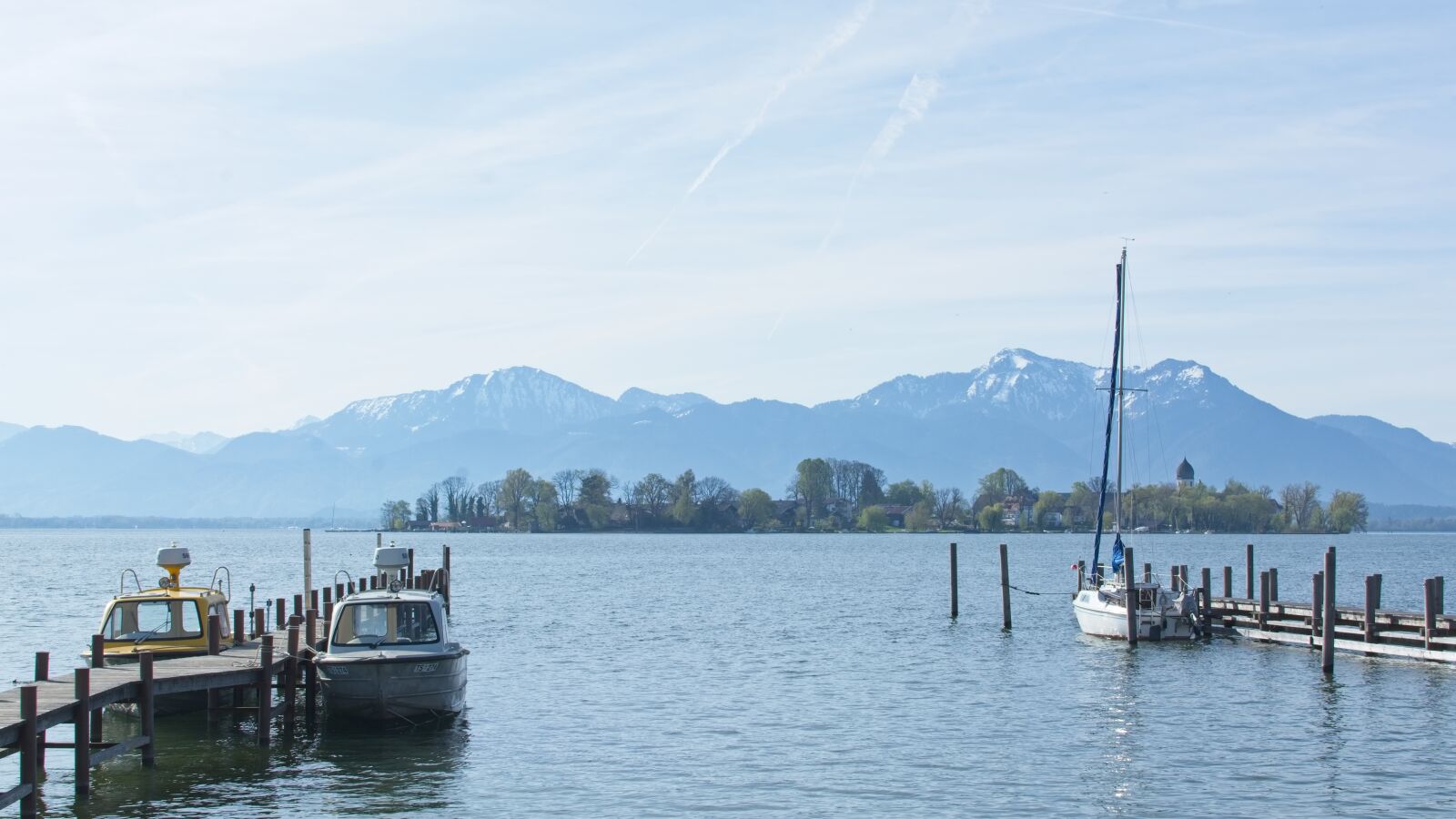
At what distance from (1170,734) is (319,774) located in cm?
1951

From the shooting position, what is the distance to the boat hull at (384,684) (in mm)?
33781

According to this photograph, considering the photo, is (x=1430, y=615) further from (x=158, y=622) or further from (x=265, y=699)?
(x=158, y=622)

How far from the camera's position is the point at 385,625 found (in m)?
35.0

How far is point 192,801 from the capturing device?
2842cm

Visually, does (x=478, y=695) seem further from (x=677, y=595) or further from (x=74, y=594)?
(x=74, y=594)

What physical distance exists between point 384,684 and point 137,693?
5983mm

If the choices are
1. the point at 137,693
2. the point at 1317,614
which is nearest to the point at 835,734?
the point at 137,693

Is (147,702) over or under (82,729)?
over

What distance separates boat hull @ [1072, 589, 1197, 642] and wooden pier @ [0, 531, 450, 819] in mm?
29030

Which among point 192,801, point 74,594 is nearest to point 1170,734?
point 192,801

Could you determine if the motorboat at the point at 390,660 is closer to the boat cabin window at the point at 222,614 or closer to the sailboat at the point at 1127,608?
the boat cabin window at the point at 222,614

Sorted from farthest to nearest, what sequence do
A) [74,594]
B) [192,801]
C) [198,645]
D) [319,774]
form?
1. [74,594]
2. [198,645]
3. [319,774]
4. [192,801]

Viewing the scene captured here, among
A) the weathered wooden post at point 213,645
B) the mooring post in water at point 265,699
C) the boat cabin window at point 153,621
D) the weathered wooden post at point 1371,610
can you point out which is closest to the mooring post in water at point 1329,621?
the weathered wooden post at point 1371,610

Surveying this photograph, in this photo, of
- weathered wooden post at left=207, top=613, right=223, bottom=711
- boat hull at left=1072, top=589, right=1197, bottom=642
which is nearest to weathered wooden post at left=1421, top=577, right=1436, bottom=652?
boat hull at left=1072, top=589, right=1197, bottom=642
